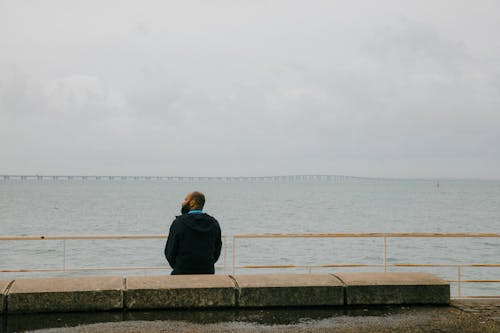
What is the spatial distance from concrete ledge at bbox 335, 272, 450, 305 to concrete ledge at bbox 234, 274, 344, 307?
151 mm

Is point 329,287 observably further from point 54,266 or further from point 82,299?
point 54,266

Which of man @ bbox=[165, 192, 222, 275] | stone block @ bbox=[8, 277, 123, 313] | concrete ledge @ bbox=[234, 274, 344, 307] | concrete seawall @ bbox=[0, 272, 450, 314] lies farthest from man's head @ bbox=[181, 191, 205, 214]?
stone block @ bbox=[8, 277, 123, 313]

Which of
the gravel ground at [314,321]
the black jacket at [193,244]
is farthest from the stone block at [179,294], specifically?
the black jacket at [193,244]

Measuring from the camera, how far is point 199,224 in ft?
22.5

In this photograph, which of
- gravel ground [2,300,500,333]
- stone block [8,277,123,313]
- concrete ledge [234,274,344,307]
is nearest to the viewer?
gravel ground [2,300,500,333]

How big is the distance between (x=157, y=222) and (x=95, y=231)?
963 cm

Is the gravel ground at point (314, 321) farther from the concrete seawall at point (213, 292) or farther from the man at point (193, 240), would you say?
the man at point (193, 240)

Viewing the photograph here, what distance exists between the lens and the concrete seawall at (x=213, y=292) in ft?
20.6

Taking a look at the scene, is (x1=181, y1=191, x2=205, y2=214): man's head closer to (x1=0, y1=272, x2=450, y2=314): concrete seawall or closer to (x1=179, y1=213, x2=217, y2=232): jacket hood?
(x1=179, y1=213, x2=217, y2=232): jacket hood

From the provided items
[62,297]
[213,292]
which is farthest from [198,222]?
[62,297]

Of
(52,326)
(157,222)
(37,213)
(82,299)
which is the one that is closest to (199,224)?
(82,299)

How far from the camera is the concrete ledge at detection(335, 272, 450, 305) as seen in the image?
673 cm

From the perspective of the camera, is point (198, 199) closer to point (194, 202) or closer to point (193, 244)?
point (194, 202)

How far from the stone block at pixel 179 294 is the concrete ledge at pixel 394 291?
1.32 metres
